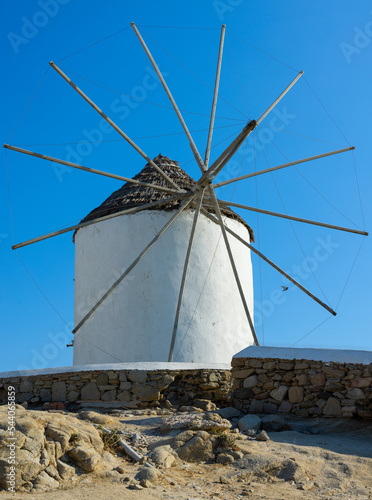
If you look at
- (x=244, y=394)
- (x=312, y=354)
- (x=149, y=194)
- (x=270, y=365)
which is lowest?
(x=244, y=394)

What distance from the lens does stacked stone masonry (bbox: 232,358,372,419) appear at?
22.7 feet

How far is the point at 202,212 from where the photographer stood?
39.1ft

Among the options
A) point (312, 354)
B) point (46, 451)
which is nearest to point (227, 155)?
point (312, 354)

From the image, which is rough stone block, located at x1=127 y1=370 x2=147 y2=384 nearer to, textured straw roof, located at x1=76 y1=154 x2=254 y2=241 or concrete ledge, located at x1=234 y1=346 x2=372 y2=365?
concrete ledge, located at x1=234 y1=346 x2=372 y2=365

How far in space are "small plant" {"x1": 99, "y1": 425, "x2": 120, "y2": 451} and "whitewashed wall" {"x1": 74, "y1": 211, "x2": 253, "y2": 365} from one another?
5712 mm

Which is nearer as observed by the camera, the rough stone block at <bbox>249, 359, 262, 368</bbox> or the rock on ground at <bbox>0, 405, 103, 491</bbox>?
the rock on ground at <bbox>0, 405, 103, 491</bbox>

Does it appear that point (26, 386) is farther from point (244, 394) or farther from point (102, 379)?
point (244, 394)

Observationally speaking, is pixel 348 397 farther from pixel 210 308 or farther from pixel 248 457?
pixel 210 308

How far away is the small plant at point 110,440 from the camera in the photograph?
5539 millimetres

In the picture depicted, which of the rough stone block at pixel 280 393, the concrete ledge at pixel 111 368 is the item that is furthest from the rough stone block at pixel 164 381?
the rough stone block at pixel 280 393

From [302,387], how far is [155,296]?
5.07 metres

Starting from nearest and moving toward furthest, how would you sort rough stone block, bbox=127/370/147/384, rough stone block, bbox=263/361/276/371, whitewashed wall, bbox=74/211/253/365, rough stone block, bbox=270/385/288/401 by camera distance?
rough stone block, bbox=270/385/288/401 → rough stone block, bbox=263/361/276/371 → rough stone block, bbox=127/370/147/384 → whitewashed wall, bbox=74/211/253/365

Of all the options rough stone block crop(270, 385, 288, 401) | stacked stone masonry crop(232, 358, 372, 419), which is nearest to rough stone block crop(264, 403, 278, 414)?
stacked stone masonry crop(232, 358, 372, 419)

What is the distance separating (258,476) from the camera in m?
5.09
